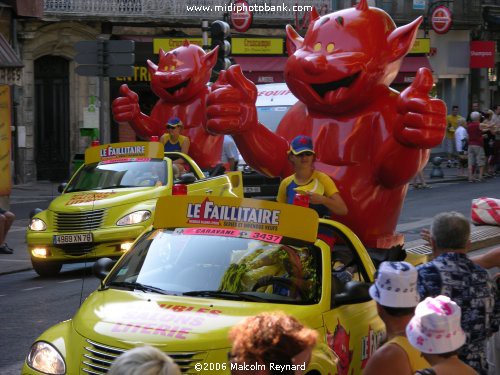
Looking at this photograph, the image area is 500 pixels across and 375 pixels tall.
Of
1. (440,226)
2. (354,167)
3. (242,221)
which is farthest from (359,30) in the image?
(440,226)

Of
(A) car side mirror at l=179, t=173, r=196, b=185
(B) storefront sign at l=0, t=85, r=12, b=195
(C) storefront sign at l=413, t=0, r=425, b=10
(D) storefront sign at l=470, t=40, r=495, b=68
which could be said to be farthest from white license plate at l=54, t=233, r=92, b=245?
(D) storefront sign at l=470, t=40, r=495, b=68

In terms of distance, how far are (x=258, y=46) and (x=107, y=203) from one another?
2508 centimetres

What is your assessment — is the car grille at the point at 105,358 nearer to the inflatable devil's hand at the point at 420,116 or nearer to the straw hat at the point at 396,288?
the straw hat at the point at 396,288

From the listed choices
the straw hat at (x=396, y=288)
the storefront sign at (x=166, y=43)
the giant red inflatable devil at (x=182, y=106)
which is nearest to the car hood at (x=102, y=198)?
the giant red inflatable devil at (x=182, y=106)

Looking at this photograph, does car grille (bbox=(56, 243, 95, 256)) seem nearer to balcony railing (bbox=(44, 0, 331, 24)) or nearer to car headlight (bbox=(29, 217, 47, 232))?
car headlight (bbox=(29, 217, 47, 232))

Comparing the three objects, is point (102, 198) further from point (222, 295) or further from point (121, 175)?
point (222, 295)

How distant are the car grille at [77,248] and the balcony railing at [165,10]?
63.2 ft

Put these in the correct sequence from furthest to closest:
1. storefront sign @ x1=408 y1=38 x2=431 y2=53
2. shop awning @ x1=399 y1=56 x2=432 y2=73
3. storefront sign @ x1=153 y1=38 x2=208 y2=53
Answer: storefront sign @ x1=408 y1=38 x2=431 y2=53, shop awning @ x1=399 y1=56 x2=432 y2=73, storefront sign @ x1=153 y1=38 x2=208 y2=53

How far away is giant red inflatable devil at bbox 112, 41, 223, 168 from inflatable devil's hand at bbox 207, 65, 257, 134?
26.2 ft

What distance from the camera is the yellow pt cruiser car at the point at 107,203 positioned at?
563 inches

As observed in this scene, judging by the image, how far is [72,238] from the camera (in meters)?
14.3

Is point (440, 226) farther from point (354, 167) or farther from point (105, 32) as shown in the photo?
point (105, 32)

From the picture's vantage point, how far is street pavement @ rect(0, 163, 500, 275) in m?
16.2

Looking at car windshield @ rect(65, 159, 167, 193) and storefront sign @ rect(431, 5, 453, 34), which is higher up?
storefront sign @ rect(431, 5, 453, 34)
